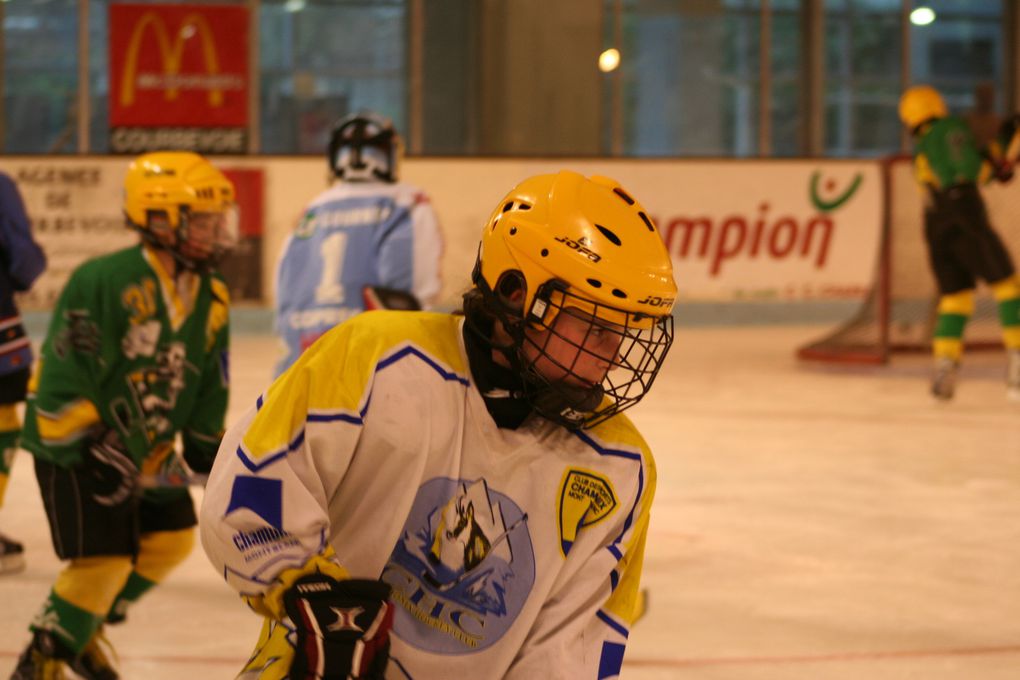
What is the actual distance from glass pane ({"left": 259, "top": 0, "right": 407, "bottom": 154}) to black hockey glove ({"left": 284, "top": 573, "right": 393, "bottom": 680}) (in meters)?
12.1

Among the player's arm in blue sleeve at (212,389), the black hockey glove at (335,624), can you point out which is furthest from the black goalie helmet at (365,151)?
the black hockey glove at (335,624)

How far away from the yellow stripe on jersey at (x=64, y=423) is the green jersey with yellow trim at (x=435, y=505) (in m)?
1.29

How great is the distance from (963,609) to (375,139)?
76.9 inches

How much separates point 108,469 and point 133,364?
225 millimetres

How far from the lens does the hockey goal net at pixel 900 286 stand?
8.80 metres

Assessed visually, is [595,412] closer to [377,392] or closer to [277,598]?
[377,392]

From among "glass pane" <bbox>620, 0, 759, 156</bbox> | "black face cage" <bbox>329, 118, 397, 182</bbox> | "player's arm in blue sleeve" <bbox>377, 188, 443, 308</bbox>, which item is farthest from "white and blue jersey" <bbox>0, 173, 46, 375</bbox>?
"glass pane" <bbox>620, 0, 759, 156</bbox>

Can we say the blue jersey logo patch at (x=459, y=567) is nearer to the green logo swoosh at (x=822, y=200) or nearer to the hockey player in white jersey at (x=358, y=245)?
the hockey player in white jersey at (x=358, y=245)

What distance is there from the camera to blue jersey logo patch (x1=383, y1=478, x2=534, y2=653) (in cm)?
161

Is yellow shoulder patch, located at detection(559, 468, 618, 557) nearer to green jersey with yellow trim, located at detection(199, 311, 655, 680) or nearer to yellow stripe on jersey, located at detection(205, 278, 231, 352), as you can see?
green jersey with yellow trim, located at detection(199, 311, 655, 680)

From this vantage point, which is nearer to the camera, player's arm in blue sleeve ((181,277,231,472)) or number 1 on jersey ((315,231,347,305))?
player's arm in blue sleeve ((181,277,231,472))

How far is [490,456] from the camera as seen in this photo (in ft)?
5.33

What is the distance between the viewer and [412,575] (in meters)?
1.63

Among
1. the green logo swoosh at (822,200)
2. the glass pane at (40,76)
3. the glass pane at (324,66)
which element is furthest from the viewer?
the glass pane at (324,66)
